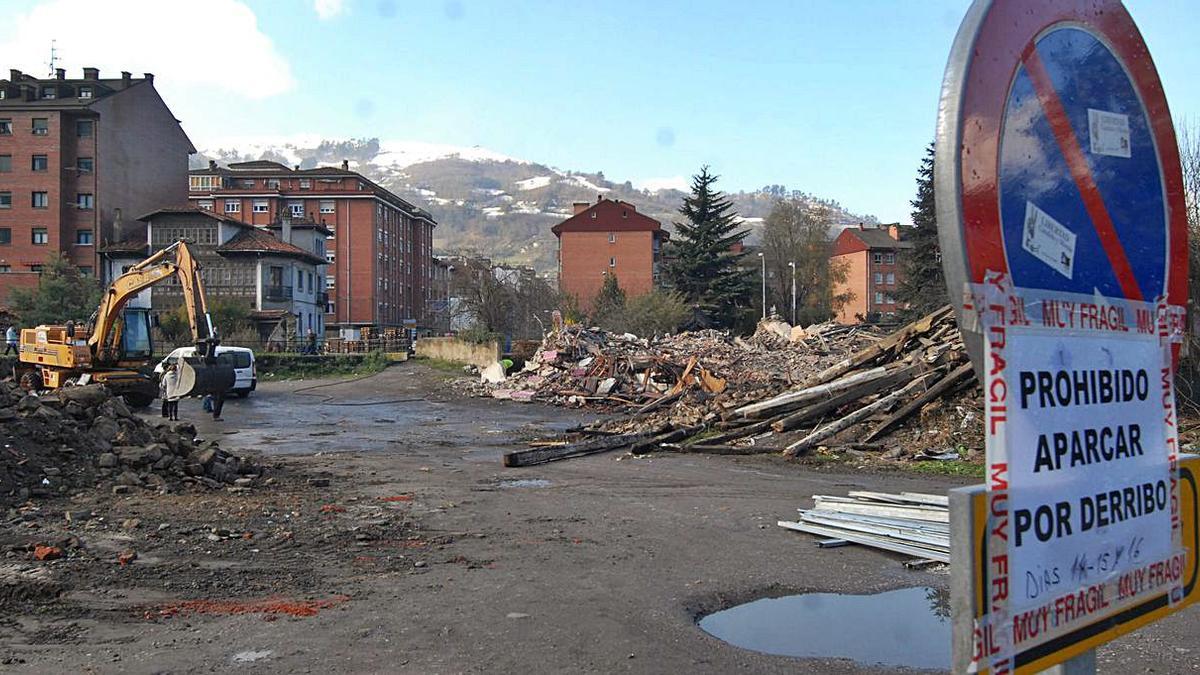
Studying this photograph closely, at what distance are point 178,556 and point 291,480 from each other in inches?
223

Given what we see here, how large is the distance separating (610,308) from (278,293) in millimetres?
24592

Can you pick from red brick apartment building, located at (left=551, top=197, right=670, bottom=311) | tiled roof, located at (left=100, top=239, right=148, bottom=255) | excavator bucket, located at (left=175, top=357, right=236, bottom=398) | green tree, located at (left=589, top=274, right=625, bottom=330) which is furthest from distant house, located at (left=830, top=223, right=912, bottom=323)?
excavator bucket, located at (left=175, top=357, right=236, bottom=398)

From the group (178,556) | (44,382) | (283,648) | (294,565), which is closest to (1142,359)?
(283,648)

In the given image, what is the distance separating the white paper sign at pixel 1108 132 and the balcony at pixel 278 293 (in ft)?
226

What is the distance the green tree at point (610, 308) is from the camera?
56344 mm

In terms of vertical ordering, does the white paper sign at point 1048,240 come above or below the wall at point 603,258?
below

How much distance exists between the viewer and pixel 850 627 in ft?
21.8

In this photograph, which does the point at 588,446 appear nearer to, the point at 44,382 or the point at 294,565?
the point at 294,565

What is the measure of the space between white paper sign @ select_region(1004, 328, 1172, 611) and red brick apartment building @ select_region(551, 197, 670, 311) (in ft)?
289

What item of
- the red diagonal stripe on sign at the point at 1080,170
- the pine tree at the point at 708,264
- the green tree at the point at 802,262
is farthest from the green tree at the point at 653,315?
the red diagonal stripe on sign at the point at 1080,170

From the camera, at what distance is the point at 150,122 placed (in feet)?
232

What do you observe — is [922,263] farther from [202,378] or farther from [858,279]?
[858,279]

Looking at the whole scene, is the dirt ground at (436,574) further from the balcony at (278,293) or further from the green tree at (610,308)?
the balcony at (278,293)

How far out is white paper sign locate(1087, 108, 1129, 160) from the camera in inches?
80.2
